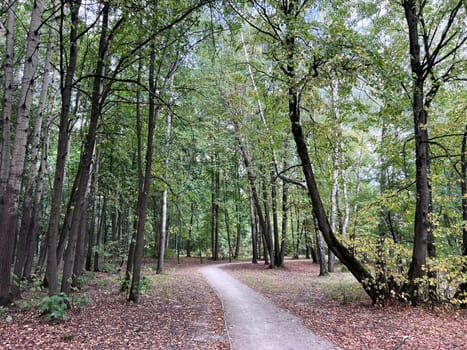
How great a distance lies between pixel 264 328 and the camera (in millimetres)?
6016

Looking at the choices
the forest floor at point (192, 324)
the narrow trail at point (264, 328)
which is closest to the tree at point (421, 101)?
the forest floor at point (192, 324)

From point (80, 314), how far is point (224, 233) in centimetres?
2995

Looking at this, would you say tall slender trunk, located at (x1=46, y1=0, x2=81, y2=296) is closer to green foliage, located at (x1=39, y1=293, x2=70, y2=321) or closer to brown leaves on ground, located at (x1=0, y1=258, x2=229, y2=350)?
green foliage, located at (x1=39, y1=293, x2=70, y2=321)

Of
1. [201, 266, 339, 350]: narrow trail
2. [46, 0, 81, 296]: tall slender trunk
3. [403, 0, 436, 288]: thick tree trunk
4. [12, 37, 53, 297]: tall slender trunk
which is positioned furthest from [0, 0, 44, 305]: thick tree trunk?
[403, 0, 436, 288]: thick tree trunk

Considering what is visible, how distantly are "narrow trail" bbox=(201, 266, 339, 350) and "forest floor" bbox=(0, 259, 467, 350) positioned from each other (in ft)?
0.74

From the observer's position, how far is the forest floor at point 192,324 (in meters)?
5.05

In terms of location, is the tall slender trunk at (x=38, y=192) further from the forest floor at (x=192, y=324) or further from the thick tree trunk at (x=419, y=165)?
the thick tree trunk at (x=419, y=165)

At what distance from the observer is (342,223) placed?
1825 centimetres

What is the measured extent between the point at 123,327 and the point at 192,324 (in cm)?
134

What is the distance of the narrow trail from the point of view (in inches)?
200

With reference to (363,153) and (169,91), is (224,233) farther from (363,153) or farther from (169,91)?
(169,91)

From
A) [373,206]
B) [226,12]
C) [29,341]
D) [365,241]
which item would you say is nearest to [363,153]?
[373,206]

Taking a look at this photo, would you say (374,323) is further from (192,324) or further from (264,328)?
(192,324)

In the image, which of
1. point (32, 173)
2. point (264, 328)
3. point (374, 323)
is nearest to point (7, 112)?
point (32, 173)
